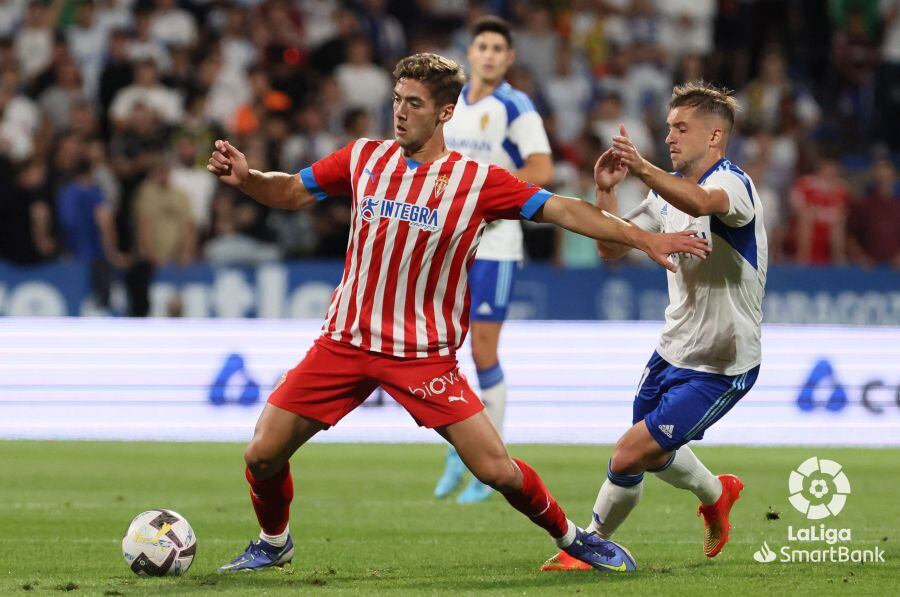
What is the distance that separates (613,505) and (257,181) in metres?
2.14

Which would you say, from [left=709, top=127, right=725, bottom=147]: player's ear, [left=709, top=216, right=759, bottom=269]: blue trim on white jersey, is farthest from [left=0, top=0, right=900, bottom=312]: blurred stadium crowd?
[left=709, top=216, right=759, bottom=269]: blue trim on white jersey

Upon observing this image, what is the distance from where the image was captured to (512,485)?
6172 millimetres

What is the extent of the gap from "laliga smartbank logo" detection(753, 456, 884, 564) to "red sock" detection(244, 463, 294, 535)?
2.23m

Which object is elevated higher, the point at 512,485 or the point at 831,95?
the point at 831,95

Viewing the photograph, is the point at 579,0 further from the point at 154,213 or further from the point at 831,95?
the point at 154,213

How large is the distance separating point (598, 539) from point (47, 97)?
10.8 metres

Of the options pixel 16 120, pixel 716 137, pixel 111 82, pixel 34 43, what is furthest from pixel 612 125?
pixel 716 137

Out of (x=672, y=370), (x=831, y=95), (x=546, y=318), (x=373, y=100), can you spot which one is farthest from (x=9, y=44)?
(x=672, y=370)

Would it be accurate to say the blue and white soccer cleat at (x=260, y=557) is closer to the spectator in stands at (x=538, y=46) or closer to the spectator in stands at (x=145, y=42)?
the spectator in stands at (x=145, y=42)

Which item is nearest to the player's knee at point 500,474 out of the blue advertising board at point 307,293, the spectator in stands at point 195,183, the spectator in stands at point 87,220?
the blue advertising board at point 307,293

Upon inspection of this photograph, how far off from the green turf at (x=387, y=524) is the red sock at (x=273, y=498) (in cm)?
22

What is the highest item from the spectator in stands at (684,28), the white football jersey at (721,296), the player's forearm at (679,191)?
the spectator in stands at (684,28)

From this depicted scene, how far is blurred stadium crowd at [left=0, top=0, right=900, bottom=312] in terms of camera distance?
14.6 m

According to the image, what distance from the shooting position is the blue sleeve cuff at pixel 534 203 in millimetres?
6113
